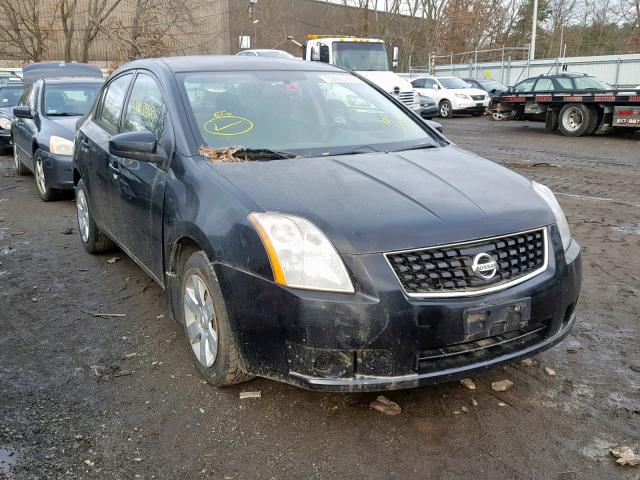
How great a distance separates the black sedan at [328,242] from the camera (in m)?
2.64

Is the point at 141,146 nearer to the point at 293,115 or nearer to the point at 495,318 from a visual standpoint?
the point at 293,115

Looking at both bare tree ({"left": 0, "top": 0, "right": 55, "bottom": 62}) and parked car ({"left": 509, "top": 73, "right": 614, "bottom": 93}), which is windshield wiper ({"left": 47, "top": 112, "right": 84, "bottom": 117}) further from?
→ bare tree ({"left": 0, "top": 0, "right": 55, "bottom": 62})

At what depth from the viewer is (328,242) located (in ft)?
8.75

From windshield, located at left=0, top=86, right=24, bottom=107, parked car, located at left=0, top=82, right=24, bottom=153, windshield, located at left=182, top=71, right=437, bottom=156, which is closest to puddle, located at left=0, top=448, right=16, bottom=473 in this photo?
windshield, located at left=182, top=71, right=437, bottom=156

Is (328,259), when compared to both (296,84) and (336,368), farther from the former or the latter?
(296,84)

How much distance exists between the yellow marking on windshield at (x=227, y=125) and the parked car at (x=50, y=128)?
4656 millimetres

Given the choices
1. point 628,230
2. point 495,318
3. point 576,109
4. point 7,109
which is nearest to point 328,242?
point 495,318

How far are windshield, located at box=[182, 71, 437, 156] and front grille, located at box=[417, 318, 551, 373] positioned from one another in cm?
144

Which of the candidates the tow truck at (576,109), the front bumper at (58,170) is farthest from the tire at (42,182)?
the tow truck at (576,109)

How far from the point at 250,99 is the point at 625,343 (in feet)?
9.11

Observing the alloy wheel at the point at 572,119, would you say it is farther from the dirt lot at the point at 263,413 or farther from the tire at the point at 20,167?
the tire at the point at 20,167

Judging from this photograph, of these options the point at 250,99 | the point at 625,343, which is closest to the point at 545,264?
the point at 625,343

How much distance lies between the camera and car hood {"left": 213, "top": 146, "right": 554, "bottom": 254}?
2.71 m

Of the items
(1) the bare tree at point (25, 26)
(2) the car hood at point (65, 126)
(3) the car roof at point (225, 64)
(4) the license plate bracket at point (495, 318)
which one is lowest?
(4) the license plate bracket at point (495, 318)
